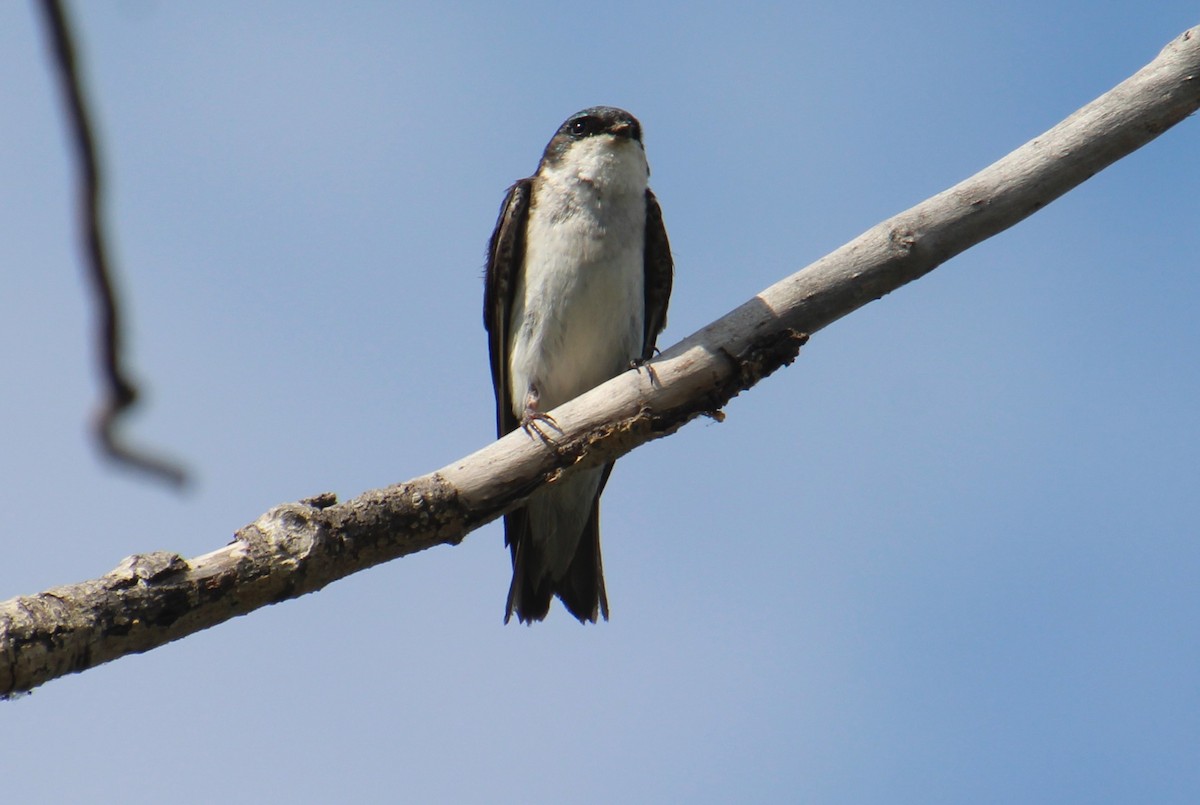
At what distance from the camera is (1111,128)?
4613 mm

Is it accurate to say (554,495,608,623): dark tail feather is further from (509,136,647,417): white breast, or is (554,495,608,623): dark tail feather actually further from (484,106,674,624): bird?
(509,136,647,417): white breast

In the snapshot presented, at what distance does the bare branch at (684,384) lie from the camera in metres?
4.18

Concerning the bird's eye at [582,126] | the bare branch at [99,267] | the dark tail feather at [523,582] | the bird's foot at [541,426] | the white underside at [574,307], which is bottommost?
the bare branch at [99,267]

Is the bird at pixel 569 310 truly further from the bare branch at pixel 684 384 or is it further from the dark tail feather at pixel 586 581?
the bare branch at pixel 684 384

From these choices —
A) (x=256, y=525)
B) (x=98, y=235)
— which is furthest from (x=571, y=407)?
(x=98, y=235)

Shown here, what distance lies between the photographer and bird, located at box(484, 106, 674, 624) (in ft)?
21.9

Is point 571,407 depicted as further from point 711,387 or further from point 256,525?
point 256,525

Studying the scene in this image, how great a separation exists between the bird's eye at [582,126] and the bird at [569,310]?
167mm

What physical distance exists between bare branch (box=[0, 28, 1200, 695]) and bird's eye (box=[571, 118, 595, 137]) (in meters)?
2.75

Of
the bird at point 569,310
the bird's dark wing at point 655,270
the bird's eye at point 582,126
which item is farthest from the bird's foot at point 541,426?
the bird's eye at point 582,126

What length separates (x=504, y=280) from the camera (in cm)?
695

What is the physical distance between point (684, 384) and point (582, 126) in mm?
3002

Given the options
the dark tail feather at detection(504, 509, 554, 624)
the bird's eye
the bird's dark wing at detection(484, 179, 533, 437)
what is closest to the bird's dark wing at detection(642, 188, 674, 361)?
the bird's eye

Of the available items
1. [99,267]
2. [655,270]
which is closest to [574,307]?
[655,270]
